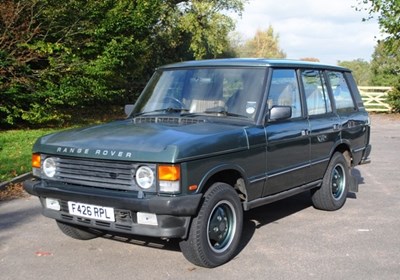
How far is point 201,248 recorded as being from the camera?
14.5 feet

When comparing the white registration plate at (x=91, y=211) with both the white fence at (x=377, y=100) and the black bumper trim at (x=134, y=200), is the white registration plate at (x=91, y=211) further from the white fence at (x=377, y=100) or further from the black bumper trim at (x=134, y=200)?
the white fence at (x=377, y=100)

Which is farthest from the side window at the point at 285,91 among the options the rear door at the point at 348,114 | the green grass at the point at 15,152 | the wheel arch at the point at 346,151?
the green grass at the point at 15,152

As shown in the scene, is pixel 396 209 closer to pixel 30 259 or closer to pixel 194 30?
pixel 30 259

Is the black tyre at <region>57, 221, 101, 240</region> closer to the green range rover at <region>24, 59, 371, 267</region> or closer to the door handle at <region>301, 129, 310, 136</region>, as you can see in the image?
the green range rover at <region>24, 59, 371, 267</region>

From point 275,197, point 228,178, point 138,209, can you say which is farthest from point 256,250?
point 138,209

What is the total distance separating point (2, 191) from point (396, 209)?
5.94 meters

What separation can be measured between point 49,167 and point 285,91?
9.11ft

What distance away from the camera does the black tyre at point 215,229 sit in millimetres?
4391

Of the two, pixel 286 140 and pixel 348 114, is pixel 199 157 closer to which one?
pixel 286 140

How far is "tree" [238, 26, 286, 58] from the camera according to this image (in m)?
72.7

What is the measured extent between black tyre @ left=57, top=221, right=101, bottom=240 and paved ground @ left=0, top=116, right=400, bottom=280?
8 centimetres

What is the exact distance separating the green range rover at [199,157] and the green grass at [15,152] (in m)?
3.52

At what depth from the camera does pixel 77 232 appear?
17.6 ft

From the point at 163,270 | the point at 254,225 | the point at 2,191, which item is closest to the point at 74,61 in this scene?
the point at 2,191
